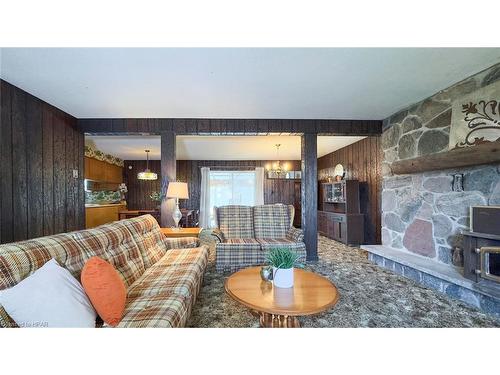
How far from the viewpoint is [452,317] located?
75.0 inches

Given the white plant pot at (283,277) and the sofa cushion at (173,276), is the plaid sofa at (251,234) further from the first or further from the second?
the white plant pot at (283,277)

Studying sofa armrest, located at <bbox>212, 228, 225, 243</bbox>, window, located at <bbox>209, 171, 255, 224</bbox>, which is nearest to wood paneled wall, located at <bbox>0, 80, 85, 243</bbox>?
sofa armrest, located at <bbox>212, 228, 225, 243</bbox>

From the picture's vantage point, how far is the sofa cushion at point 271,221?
3.56m

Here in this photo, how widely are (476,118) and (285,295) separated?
251 cm

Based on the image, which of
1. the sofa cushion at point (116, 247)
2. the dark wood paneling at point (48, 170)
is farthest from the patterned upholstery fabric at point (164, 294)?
the dark wood paneling at point (48, 170)

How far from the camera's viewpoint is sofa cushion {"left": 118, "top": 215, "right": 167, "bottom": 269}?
7.22 feet

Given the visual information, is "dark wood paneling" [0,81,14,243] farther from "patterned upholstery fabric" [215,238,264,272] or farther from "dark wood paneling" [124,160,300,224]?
"dark wood paneling" [124,160,300,224]

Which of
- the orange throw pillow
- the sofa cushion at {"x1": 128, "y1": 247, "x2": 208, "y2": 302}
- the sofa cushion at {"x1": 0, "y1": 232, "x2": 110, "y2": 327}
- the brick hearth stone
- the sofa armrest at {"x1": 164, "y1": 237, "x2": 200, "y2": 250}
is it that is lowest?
the brick hearth stone

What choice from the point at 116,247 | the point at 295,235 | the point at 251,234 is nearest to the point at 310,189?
the point at 295,235

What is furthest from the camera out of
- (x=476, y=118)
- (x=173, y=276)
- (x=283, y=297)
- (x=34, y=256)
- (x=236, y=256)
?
(x=236, y=256)

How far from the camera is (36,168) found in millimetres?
2635

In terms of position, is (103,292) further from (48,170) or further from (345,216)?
(345,216)
